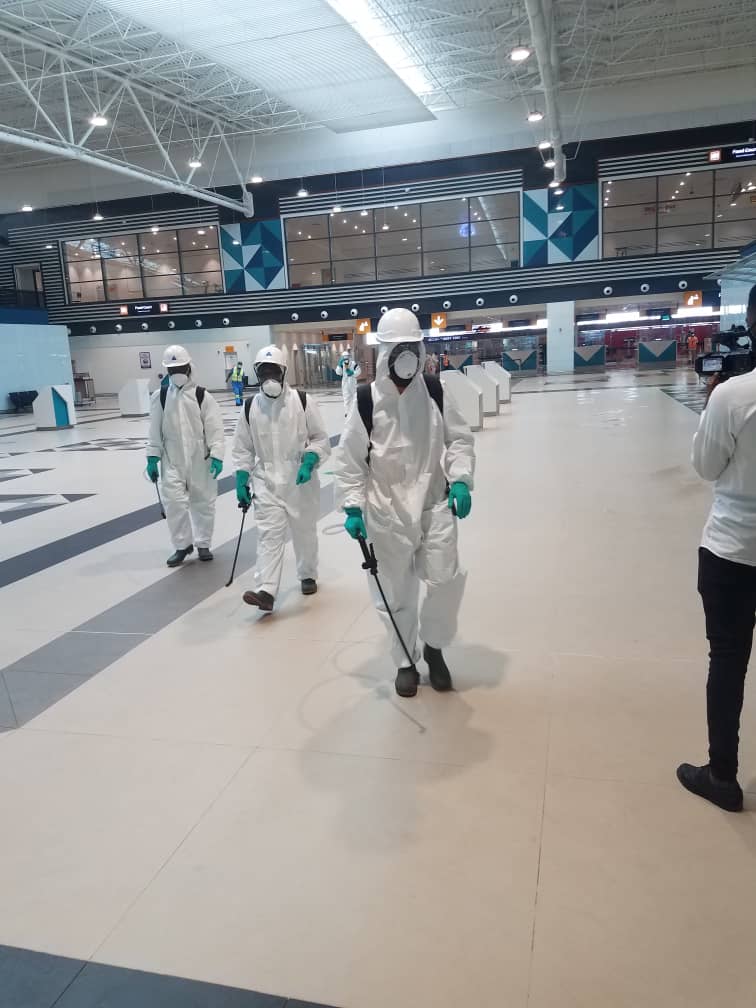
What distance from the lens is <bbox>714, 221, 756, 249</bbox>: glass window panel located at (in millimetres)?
27828

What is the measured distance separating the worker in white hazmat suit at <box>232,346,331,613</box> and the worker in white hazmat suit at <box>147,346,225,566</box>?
77 centimetres

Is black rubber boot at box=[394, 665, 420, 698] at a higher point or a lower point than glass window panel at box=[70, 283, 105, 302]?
lower

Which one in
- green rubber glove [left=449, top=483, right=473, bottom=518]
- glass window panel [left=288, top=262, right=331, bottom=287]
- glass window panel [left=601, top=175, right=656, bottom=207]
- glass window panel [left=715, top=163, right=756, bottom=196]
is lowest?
green rubber glove [left=449, top=483, right=473, bottom=518]

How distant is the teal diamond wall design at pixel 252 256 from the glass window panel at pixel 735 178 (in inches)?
670

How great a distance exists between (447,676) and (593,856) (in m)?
1.16

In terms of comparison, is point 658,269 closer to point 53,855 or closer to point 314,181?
point 314,181

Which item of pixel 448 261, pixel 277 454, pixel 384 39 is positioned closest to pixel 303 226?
pixel 448 261

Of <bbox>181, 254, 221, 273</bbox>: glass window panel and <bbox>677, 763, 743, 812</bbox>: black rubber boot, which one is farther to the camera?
<bbox>181, 254, 221, 273</bbox>: glass window panel

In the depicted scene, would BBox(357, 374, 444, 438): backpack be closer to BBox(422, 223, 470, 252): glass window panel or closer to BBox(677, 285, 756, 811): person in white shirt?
BBox(677, 285, 756, 811): person in white shirt

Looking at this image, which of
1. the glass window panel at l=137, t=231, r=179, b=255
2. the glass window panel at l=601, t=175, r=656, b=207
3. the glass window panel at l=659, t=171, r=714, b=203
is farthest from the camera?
the glass window panel at l=601, t=175, r=656, b=207

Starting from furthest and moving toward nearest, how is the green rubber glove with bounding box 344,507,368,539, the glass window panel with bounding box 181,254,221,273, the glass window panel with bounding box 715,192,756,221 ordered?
the glass window panel with bounding box 181,254,221,273
the glass window panel with bounding box 715,192,756,221
the green rubber glove with bounding box 344,507,368,539

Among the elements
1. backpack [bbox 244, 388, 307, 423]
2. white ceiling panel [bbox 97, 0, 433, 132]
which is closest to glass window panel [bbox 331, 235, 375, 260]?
white ceiling panel [bbox 97, 0, 433, 132]

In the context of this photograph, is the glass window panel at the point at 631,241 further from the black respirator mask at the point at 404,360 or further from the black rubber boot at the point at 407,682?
the black rubber boot at the point at 407,682

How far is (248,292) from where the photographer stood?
95.9ft
